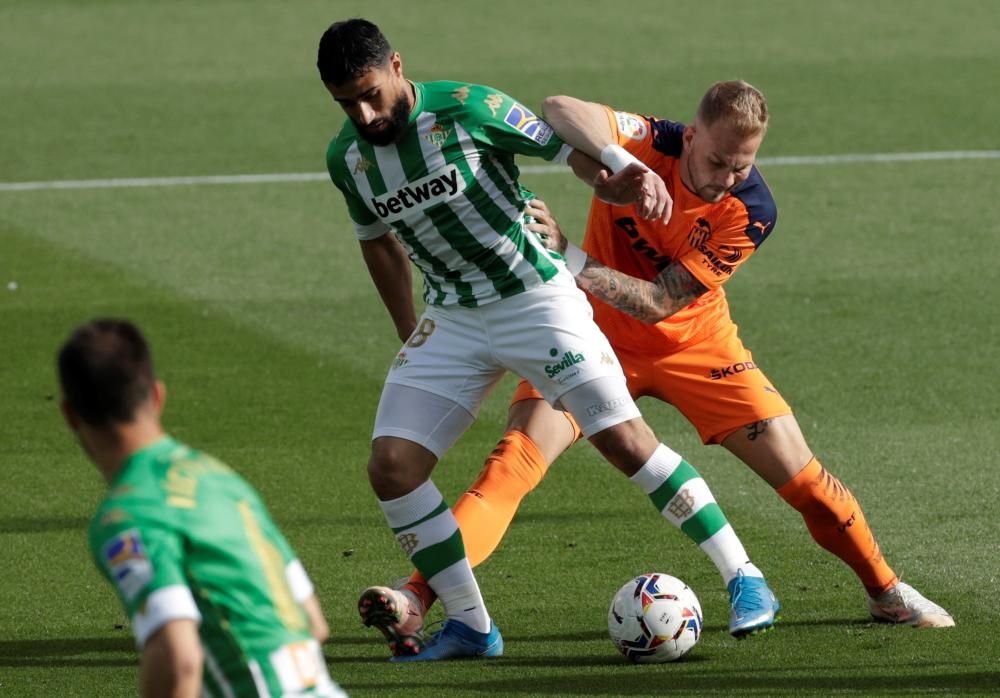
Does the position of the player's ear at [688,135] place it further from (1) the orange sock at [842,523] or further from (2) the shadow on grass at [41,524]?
(2) the shadow on grass at [41,524]

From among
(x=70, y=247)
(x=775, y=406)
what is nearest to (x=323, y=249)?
(x=70, y=247)

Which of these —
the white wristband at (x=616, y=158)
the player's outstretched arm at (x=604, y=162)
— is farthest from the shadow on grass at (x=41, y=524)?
the white wristband at (x=616, y=158)

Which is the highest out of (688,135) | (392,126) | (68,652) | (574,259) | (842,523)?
(392,126)

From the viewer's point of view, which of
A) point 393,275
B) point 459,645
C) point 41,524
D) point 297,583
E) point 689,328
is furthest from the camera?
point 41,524

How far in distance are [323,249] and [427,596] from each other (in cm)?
813

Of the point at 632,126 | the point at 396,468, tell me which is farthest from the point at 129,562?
the point at 632,126

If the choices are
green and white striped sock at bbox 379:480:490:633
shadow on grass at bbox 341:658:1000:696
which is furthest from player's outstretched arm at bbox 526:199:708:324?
shadow on grass at bbox 341:658:1000:696

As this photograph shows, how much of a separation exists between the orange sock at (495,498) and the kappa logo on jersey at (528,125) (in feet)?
3.92

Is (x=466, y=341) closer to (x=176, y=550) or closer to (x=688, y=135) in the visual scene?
(x=688, y=135)

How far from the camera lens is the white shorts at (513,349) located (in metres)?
6.33

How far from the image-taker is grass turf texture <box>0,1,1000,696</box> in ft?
21.9

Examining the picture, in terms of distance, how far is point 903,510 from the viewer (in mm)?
8320

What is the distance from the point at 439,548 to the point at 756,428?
4.36 ft

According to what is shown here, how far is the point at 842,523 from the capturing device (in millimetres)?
6754
